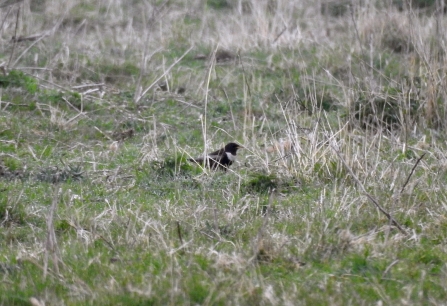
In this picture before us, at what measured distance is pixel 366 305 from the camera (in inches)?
162

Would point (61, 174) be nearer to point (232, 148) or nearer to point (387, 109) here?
point (232, 148)

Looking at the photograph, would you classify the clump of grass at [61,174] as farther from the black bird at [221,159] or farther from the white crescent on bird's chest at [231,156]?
the white crescent on bird's chest at [231,156]

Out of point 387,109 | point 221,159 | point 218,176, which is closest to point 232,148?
point 221,159

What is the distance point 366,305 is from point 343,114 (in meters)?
4.68

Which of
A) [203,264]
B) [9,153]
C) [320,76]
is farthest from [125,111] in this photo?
[203,264]

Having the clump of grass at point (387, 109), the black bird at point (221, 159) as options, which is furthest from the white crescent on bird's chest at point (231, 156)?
the clump of grass at point (387, 109)

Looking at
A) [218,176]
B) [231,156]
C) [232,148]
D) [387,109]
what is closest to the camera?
[218,176]

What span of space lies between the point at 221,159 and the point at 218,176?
39 cm

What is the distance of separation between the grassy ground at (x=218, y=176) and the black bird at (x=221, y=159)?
→ 0.10 meters

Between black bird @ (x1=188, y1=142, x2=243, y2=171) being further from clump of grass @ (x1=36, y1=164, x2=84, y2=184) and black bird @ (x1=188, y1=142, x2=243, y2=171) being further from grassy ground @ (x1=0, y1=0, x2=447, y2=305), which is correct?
clump of grass @ (x1=36, y1=164, x2=84, y2=184)

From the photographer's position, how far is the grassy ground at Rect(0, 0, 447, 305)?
14.4 feet

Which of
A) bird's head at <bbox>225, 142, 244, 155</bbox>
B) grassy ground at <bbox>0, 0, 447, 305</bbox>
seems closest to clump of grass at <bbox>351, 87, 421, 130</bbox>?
grassy ground at <bbox>0, 0, 447, 305</bbox>

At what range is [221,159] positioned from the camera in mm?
7094

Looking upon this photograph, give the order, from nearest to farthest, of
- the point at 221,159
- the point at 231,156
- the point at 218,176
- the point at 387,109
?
1. the point at 218,176
2. the point at 221,159
3. the point at 231,156
4. the point at 387,109
